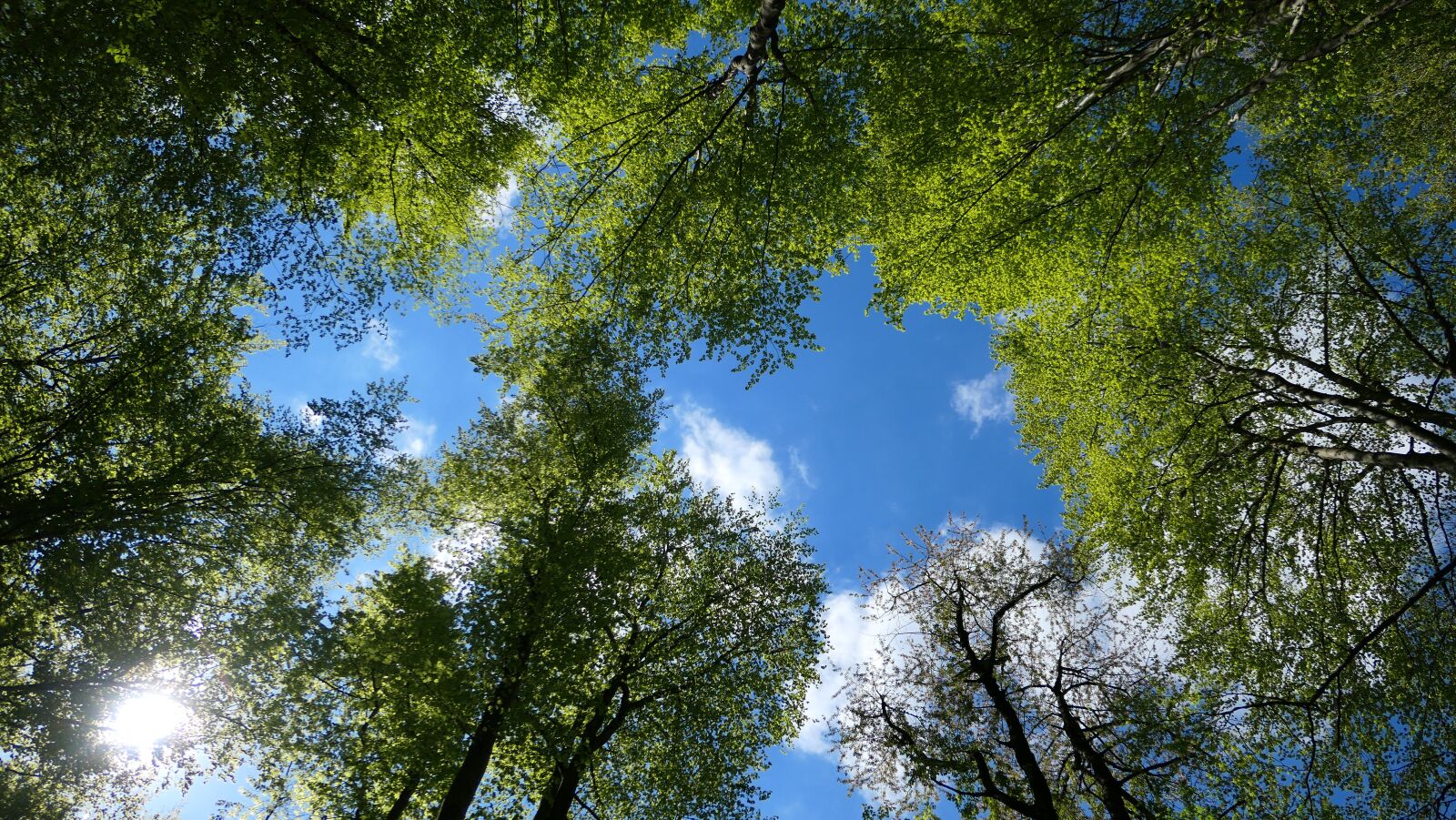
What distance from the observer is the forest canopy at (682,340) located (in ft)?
30.8

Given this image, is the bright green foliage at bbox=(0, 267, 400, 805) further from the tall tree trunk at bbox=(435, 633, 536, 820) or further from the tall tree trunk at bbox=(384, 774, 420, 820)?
the tall tree trunk at bbox=(435, 633, 536, 820)

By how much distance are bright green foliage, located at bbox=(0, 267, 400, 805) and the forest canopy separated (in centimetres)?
9

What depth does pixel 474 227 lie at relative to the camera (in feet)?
41.5

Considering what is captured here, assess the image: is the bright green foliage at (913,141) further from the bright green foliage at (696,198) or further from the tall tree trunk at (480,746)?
the tall tree trunk at (480,746)

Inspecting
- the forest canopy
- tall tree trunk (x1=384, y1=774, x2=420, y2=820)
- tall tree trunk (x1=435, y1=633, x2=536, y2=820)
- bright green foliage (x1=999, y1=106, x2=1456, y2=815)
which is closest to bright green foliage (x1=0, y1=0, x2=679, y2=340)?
the forest canopy

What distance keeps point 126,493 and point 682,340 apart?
10.5m

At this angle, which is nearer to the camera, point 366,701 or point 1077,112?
point 1077,112

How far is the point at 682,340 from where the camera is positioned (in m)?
11.8

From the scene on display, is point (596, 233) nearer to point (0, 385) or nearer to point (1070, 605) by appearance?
point (0, 385)

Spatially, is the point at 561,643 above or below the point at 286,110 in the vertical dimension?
below

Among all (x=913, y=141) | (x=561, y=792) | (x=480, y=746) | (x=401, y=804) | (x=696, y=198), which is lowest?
(x=401, y=804)

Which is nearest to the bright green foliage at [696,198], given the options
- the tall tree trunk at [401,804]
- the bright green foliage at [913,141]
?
the bright green foliage at [913,141]

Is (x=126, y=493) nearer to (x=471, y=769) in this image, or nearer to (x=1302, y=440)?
(x=471, y=769)

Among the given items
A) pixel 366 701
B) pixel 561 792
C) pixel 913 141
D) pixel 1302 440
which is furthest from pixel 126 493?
pixel 1302 440
